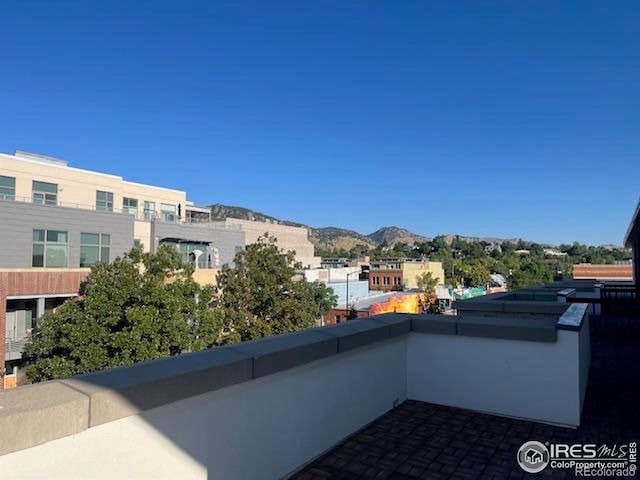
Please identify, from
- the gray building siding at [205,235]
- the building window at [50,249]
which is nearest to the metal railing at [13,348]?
the building window at [50,249]

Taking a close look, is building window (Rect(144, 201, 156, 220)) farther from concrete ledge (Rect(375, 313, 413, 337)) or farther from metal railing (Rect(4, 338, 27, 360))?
concrete ledge (Rect(375, 313, 413, 337))

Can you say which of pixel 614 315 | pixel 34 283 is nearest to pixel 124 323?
pixel 34 283

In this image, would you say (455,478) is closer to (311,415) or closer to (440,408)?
(311,415)

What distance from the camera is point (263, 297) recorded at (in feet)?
70.4

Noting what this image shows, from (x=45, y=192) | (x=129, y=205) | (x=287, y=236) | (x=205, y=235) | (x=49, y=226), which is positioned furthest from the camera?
(x=287, y=236)

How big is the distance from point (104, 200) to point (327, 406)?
32.1 metres

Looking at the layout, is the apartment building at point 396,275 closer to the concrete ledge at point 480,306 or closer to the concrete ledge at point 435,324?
the concrete ledge at point 480,306

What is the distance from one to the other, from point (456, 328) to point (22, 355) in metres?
22.6

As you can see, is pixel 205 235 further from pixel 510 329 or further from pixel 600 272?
pixel 600 272

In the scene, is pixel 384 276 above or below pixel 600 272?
below

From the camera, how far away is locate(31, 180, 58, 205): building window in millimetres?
27766

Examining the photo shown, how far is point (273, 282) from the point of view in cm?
2188

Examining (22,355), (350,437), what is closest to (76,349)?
(22,355)

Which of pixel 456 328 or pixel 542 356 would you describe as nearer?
pixel 542 356
